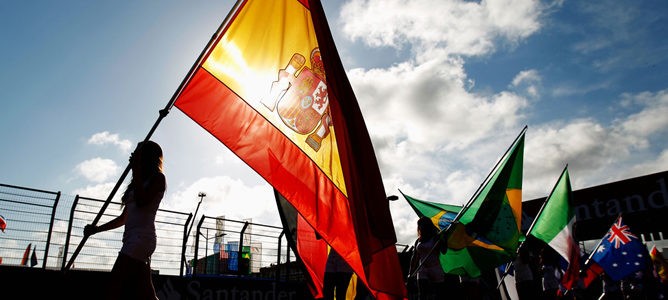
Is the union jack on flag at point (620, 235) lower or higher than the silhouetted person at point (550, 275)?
higher

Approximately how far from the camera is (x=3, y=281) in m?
6.11

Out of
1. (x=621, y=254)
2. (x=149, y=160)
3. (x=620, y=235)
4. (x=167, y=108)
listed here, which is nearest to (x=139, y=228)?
(x=149, y=160)

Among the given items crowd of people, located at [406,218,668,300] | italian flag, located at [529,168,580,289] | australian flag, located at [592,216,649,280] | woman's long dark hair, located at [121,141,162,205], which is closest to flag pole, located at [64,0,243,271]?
woman's long dark hair, located at [121,141,162,205]

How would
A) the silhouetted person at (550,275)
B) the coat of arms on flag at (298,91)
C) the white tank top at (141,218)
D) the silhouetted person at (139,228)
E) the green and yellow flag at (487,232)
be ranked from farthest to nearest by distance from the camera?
the silhouetted person at (550,275)
the green and yellow flag at (487,232)
the coat of arms on flag at (298,91)
the white tank top at (141,218)
the silhouetted person at (139,228)

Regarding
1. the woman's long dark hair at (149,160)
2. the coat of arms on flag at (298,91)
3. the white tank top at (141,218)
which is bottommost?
the white tank top at (141,218)

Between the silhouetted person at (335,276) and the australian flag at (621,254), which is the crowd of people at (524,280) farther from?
the silhouetted person at (335,276)

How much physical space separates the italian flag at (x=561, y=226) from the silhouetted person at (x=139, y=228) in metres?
7.16

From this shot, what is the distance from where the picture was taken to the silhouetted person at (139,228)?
309cm

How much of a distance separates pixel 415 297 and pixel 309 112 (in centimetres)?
1059

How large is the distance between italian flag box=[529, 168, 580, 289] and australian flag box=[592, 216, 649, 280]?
2.21 m

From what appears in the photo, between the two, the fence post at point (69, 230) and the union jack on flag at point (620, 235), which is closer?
the fence post at point (69, 230)

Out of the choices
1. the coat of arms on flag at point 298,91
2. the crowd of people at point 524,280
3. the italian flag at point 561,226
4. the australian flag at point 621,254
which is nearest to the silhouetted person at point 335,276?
the crowd of people at point 524,280

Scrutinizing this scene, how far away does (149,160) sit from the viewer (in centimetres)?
343

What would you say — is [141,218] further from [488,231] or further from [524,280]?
[524,280]
